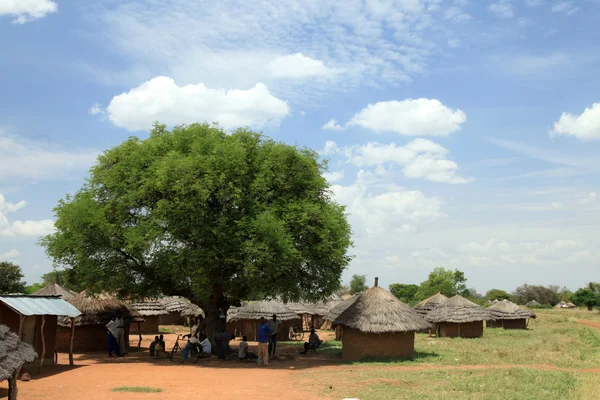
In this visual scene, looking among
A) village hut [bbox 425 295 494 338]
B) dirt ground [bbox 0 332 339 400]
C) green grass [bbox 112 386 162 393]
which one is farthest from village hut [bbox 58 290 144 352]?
village hut [bbox 425 295 494 338]

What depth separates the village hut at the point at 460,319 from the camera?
3553cm

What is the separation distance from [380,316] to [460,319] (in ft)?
50.1

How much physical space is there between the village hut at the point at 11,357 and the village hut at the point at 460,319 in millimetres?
27929

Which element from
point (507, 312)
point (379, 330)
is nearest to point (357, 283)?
point (507, 312)

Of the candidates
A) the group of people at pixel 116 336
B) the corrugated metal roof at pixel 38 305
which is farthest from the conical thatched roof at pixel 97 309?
the corrugated metal roof at pixel 38 305

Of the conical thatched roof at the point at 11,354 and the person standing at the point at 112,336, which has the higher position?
the conical thatched roof at the point at 11,354

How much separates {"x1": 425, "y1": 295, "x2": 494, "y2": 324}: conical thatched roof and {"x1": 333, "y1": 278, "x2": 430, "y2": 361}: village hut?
13.9 m

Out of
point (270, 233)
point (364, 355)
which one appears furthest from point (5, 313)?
point (364, 355)

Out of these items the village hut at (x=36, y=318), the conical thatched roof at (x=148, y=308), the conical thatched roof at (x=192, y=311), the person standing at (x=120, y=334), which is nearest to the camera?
the village hut at (x=36, y=318)

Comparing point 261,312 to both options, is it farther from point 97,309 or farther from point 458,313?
point 458,313

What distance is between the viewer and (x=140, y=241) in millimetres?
20750

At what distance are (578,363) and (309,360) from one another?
1026cm

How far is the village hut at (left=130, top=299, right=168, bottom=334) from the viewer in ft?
114

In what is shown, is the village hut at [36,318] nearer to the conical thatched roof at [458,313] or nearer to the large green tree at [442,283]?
the conical thatched roof at [458,313]
